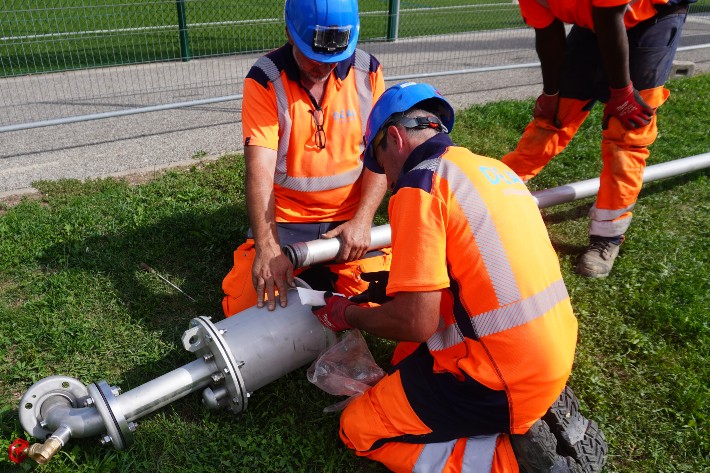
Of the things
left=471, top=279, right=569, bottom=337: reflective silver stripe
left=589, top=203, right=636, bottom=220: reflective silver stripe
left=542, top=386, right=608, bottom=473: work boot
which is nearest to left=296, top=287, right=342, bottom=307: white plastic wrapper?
left=471, top=279, right=569, bottom=337: reflective silver stripe

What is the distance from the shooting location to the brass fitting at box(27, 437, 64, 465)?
96.3 inches

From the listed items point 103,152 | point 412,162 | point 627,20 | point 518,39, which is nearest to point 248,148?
point 412,162

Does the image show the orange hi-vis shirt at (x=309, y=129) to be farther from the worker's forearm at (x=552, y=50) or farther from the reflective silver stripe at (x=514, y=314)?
the reflective silver stripe at (x=514, y=314)

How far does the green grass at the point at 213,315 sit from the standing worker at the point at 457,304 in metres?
0.42

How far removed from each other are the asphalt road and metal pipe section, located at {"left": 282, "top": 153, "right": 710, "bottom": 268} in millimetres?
2452

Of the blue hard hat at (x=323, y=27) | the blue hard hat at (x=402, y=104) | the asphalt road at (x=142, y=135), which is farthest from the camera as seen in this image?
the asphalt road at (x=142, y=135)

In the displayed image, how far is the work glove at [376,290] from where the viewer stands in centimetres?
276

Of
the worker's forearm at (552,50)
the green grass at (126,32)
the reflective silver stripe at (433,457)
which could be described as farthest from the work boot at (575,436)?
the green grass at (126,32)

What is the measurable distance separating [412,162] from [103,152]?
4.14 metres

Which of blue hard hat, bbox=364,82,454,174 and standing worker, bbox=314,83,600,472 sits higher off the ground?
blue hard hat, bbox=364,82,454,174

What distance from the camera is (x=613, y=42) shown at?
11.5ft

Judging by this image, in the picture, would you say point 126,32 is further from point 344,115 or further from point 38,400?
point 38,400

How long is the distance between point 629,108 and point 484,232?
2.11 meters

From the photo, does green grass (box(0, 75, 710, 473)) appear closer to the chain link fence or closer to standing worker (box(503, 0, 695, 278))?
standing worker (box(503, 0, 695, 278))
